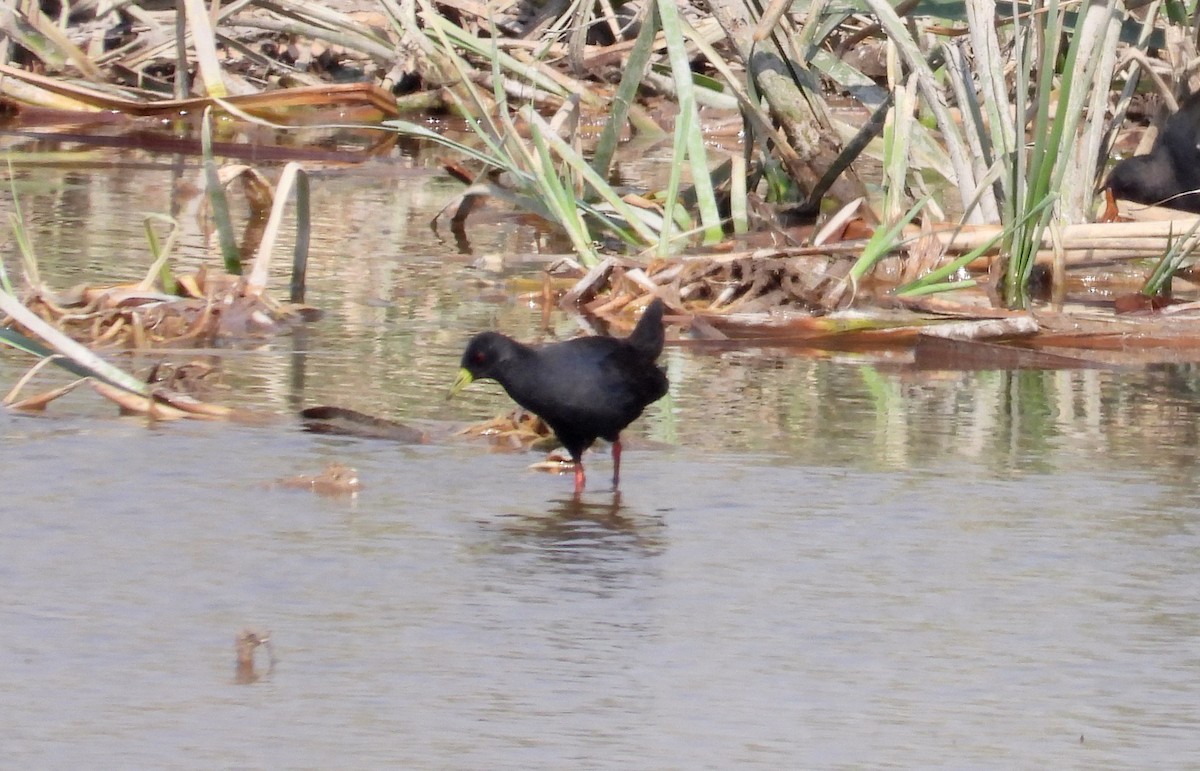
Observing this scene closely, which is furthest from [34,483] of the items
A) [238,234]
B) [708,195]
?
[238,234]

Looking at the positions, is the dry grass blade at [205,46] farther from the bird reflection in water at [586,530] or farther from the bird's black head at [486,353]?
the bird reflection in water at [586,530]

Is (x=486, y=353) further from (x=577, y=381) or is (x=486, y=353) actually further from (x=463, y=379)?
(x=577, y=381)

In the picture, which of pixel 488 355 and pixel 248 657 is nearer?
pixel 248 657

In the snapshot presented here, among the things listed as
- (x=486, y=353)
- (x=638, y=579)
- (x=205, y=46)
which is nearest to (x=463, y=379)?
(x=486, y=353)

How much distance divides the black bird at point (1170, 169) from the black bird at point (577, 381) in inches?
168

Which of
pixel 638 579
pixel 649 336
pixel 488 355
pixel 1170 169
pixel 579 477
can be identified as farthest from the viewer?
pixel 1170 169

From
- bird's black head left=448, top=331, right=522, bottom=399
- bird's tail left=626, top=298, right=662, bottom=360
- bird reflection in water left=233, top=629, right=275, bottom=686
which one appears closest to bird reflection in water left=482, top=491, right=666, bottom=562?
bird's black head left=448, top=331, right=522, bottom=399

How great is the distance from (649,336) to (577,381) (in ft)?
1.28

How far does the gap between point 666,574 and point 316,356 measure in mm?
2228

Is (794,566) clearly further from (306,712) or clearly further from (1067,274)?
(1067,274)

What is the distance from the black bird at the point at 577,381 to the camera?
15.0ft

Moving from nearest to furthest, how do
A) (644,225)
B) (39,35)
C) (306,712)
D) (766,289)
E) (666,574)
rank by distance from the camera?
(306,712) → (666,574) → (766,289) → (644,225) → (39,35)

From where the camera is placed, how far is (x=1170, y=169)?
28.0ft

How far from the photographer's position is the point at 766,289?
6562 millimetres
